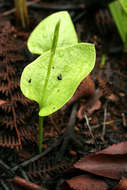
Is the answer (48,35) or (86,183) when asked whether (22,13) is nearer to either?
(48,35)

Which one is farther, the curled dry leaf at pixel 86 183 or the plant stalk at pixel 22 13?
the plant stalk at pixel 22 13

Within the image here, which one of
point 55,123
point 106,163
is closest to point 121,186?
point 106,163

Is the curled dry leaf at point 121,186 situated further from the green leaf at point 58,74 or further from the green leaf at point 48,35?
the green leaf at point 48,35

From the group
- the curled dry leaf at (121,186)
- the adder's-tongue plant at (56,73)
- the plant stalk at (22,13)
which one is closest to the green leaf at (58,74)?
the adder's-tongue plant at (56,73)

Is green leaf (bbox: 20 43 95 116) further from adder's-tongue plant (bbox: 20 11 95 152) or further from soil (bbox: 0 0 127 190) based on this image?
soil (bbox: 0 0 127 190)

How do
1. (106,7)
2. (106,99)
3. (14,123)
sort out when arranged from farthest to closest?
(106,7) → (106,99) → (14,123)

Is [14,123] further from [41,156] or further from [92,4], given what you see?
[92,4]

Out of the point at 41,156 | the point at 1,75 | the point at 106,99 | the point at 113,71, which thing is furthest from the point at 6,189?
the point at 113,71

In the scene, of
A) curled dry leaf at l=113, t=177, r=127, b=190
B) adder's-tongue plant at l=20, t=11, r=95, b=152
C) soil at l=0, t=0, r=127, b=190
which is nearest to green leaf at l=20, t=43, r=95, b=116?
adder's-tongue plant at l=20, t=11, r=95, b=152
